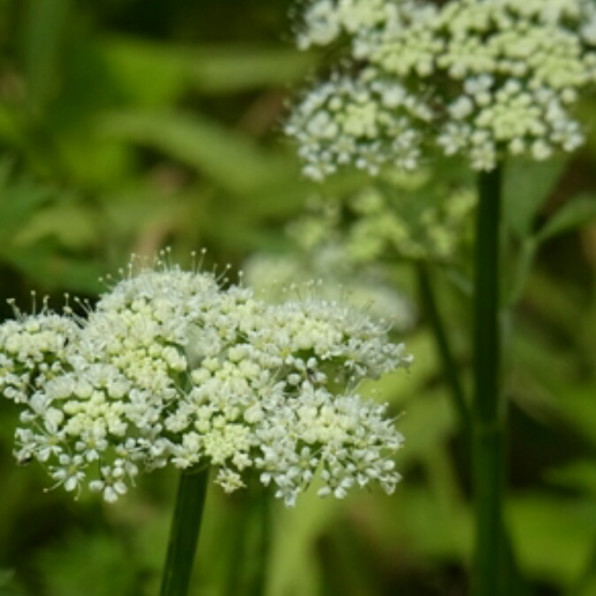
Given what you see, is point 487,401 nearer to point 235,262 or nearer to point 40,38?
point 235,262

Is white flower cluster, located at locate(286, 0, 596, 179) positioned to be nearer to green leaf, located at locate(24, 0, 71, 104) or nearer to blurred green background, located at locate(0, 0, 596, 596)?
blurred green background, located at locate(0, 0, 596, 596)

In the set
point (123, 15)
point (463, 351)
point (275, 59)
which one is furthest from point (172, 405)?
point (123, 15)

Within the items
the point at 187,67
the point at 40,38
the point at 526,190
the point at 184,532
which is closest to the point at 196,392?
the point at 184,532

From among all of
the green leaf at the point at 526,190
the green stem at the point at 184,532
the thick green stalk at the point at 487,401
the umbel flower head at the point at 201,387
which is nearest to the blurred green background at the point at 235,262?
the green leaf at the point at 526,190

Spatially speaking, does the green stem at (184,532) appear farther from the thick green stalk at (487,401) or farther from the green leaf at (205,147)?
the green leaf at (205,147)

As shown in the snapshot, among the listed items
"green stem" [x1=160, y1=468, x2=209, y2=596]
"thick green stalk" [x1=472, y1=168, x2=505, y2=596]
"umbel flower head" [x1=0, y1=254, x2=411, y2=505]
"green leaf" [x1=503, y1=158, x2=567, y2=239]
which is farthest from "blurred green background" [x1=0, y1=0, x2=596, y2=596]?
"green stem" [x1=160, y1=468, x2=209, y2=596]

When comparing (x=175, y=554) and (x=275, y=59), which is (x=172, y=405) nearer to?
(x=175, y=554)
